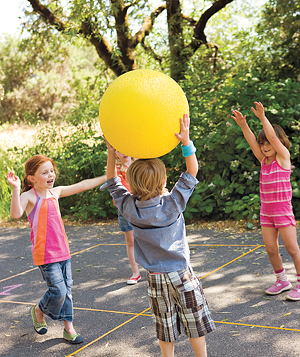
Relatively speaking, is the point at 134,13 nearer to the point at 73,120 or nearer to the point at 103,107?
the point at 73,120

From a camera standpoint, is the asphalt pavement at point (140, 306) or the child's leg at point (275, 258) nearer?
the asphalt pavement at point (140, 306)

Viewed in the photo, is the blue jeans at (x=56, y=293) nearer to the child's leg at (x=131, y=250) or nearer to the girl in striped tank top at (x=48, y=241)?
the girl in striped tank top at (x=48, y=241)

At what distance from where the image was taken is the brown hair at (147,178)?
2.29 meters

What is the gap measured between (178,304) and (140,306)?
1.52m

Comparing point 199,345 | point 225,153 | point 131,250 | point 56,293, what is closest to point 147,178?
point 199,345

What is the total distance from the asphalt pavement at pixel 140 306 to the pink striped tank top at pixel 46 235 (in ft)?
2.39

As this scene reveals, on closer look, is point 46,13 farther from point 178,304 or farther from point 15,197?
point 178,304

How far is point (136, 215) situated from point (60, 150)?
7.96 metres

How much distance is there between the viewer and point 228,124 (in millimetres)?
6973

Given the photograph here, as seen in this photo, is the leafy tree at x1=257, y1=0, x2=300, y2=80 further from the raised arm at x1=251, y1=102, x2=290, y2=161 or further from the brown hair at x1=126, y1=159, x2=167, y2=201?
the brown hair at x1=126, y1=159, x2=167, y2=201

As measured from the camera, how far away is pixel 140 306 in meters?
3.79

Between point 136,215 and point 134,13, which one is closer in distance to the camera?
point 136,215

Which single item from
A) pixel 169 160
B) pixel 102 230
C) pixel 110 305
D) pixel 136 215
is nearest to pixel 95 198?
pixel 102 230

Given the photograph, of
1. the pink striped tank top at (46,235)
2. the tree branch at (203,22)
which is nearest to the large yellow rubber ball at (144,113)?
the pink striped tank top at (46,235)
